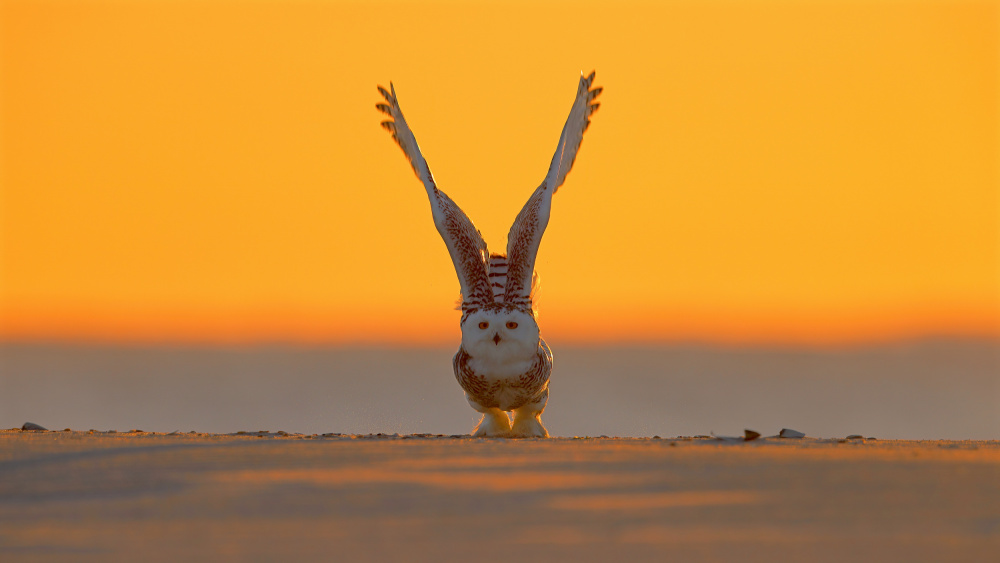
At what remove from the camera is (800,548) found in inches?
251

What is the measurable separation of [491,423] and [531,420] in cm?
48

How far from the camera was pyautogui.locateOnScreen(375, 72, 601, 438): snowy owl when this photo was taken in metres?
14.9

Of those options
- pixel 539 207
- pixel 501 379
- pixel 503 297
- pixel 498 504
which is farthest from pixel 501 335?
pixel 498 504

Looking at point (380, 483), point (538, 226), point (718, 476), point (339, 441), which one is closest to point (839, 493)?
point (718, 476)

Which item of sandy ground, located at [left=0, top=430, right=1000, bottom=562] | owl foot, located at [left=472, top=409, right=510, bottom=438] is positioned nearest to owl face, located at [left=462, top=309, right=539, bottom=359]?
owl foot, located at [left=472, top=409, right=510, bottom=438]

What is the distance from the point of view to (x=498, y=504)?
304 inches

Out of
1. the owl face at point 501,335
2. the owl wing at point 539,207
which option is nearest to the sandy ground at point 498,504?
the owl face at point 501,335

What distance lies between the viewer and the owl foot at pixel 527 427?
15719 mm

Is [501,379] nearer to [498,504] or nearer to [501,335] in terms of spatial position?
[501,335]

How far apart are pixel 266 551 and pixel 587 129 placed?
1239 cm

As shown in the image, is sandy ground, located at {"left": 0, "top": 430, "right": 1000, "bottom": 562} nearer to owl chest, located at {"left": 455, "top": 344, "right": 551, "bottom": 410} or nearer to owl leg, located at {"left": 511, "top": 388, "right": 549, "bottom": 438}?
owl chest, located at {"left": 455, "top": 344, "right": 551, "bottom": 410}

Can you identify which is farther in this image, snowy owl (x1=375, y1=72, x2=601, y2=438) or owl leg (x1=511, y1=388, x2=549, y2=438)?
owl leg (x1=511, y1=388, x2=549, y2=438)

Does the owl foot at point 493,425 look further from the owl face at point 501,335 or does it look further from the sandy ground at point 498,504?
the sandy ground at point 498,504

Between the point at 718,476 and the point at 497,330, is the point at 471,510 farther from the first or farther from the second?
the point at 497,330
